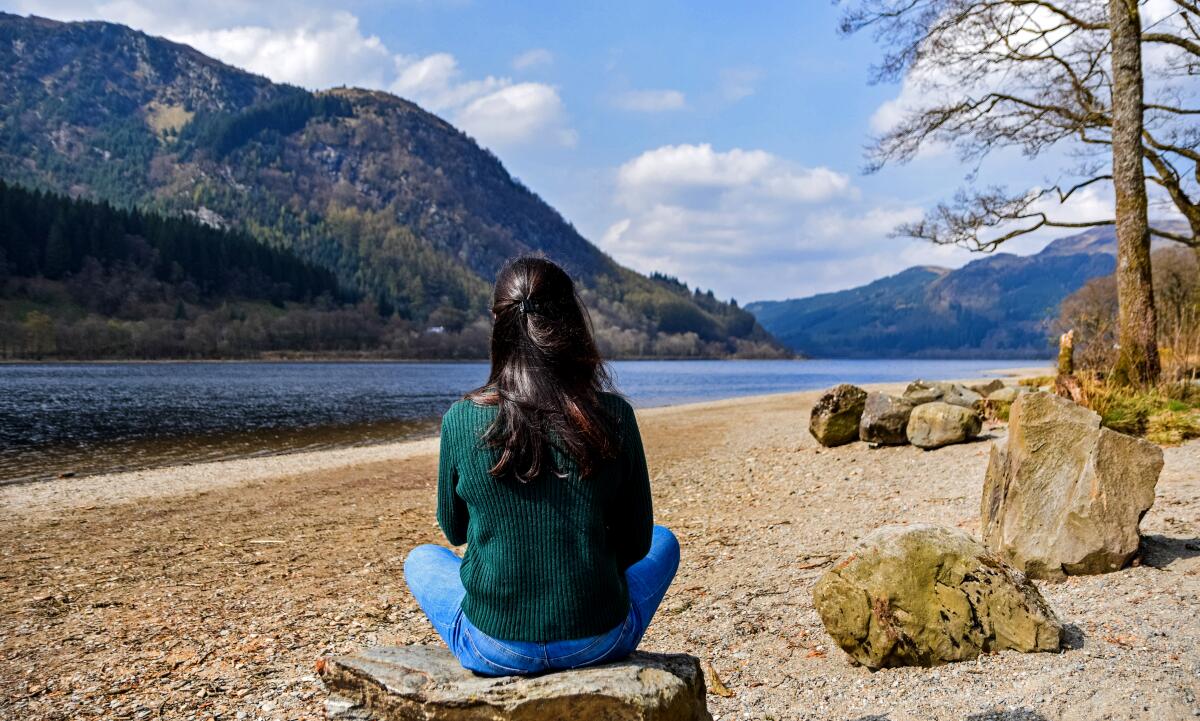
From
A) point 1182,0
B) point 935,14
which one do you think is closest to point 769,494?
point 935,14

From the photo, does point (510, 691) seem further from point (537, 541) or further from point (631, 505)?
point (631, 505)

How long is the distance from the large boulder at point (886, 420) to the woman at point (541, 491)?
10037 mm

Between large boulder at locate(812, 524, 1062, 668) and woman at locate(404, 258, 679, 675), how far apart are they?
2.06 metres

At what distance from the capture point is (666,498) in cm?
1089

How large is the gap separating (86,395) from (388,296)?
458ft

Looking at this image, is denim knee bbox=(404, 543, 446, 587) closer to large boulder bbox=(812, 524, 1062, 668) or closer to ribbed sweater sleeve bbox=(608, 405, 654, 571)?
ribbed sweater sleeve bbox=(608, 405, 654, 571)

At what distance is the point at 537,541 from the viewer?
247 cm

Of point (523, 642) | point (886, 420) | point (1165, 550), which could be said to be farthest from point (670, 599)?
point (886, 420)

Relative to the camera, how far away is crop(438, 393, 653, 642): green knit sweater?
8.09 ft

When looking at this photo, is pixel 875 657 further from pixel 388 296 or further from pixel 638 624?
pixel 388 296

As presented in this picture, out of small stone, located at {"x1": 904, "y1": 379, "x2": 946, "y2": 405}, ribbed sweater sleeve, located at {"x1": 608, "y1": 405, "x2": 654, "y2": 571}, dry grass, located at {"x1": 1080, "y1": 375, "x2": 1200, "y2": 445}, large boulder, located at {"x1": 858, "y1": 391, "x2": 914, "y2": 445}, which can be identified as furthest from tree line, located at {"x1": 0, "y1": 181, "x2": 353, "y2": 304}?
ribbed sweater sleeve, located at {"x1": 608, "y1": 405, "x2": 654, "y2": 571}

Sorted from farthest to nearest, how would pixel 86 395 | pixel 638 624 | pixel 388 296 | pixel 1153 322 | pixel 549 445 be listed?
1. pixel 388 296
2. pixel 86 395
3. pixel 1153 322
4. pixel 638 624
5. pixel 549 445

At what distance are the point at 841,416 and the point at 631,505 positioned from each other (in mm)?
10801

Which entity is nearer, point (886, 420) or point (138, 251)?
point (886, 420)
